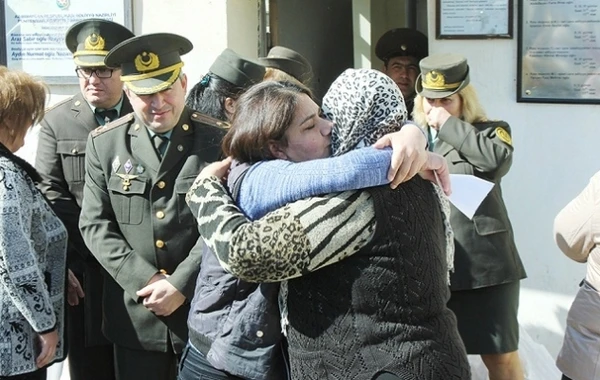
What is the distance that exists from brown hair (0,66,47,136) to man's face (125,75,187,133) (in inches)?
13.5

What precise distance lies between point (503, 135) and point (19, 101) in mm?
1994

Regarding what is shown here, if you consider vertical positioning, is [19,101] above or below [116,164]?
above

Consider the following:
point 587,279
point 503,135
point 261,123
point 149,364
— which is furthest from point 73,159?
point 587,279

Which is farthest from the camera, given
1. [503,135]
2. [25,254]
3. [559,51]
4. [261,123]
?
[559,51]

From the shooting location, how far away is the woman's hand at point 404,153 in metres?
1.78

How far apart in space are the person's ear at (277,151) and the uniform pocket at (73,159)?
5.61 feet

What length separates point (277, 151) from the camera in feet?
6.36

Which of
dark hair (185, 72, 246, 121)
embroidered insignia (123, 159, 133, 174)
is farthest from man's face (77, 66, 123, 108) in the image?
embroidered insignia (123, 159, 133, 174)

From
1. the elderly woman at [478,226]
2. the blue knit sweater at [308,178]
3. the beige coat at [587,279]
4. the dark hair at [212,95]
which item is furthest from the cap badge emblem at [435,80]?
the blue knit sweater at [308,178]

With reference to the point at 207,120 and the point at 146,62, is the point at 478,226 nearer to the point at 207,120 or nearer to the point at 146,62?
the point at 207,120

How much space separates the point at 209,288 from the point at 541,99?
2.49 metres

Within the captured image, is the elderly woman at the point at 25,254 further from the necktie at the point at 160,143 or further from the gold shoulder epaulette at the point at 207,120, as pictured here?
the gold shoulder epaulette at the point at 207,120

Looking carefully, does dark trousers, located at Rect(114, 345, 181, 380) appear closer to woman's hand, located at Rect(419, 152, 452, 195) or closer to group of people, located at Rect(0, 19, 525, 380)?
group of people, located at Rect(0, 19, 525, 380)

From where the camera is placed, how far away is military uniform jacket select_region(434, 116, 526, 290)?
11.3ft
